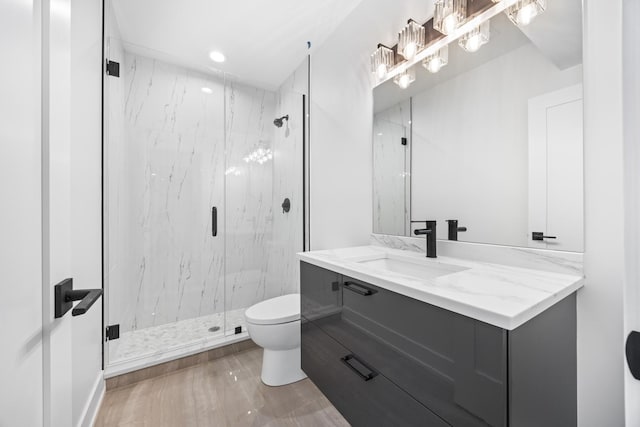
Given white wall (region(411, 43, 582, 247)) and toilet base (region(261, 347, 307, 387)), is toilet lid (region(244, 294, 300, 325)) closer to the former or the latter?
toilet base (region(261, 347, 307, 387))

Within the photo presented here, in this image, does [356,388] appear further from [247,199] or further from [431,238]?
[247,199]

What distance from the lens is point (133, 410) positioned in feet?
5.01

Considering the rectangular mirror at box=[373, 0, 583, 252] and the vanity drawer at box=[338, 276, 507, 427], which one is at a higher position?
the rectangular mirror at box=[373, 0, 583, 252]

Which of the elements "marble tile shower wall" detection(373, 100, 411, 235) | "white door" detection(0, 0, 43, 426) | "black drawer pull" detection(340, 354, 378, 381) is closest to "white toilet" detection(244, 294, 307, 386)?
"black drawer pull" detection(340, 354, 378, 381)

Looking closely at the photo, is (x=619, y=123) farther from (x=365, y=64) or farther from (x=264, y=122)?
(x=264, y=122)

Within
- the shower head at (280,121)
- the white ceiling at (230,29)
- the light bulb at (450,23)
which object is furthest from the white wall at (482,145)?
the shower head at (280,121)

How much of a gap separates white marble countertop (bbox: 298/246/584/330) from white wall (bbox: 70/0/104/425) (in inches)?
48.6

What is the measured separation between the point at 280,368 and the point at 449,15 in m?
2.18

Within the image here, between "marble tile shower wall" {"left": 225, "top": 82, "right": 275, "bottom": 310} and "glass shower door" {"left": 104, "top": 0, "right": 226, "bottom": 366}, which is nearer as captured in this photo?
"glass shower door" {"left": 104, "top": 0, "right": 226, "bottom": 366}

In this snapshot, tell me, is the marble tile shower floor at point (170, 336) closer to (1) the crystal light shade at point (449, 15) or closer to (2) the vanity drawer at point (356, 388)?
(2) the vanity drawer at point (356, 388)

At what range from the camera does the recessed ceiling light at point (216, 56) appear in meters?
2.38

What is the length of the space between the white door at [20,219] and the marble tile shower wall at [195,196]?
1807 millimetres

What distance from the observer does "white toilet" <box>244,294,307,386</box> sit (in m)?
1.65

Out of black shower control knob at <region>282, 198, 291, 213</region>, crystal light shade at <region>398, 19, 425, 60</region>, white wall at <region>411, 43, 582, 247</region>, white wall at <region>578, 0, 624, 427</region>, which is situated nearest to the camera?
white wall at <region>578, 0, 624, 427</region>
